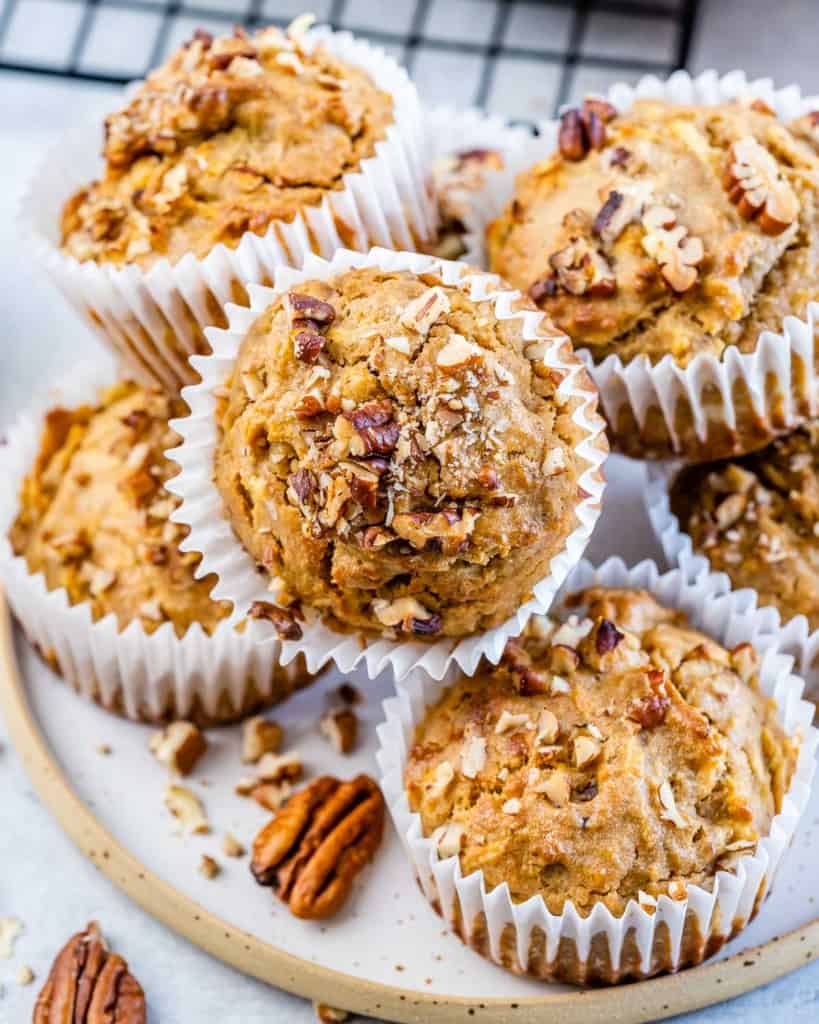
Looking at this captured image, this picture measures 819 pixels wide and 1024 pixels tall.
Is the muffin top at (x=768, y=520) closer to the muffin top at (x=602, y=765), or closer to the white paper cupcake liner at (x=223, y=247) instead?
the muffin top at (x=602, y=765)

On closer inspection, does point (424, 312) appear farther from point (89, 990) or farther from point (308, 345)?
point (89, 990)

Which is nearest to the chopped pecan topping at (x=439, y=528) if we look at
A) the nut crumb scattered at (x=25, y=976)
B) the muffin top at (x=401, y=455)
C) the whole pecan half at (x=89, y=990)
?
the muffin top at (x=401, y=455)

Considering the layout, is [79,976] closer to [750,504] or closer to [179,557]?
[179,557]

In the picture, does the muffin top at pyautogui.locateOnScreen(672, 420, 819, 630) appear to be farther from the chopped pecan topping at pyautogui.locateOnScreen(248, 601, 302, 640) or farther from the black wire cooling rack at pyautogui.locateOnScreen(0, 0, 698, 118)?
the black wire cooling rack at pyautogui.locateOnScreen(0, 0, 698, 118)

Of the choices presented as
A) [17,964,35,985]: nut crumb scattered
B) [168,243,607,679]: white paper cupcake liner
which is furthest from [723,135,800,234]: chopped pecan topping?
[17,964,35,985]: nut crumb scattered

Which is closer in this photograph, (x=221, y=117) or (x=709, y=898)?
(x=709, y=898)

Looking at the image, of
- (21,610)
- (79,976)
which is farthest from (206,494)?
(79,976)
